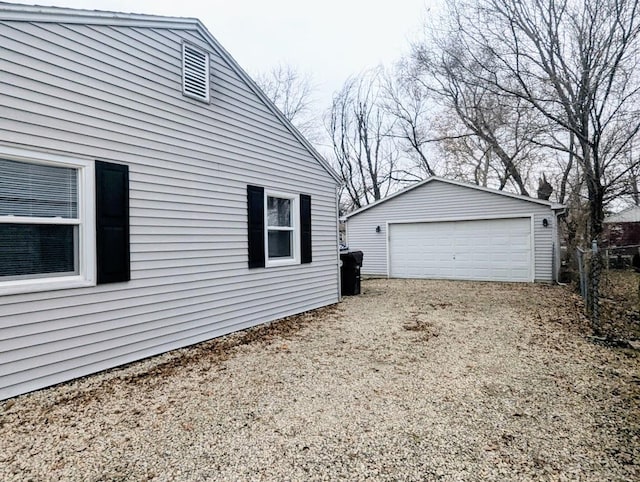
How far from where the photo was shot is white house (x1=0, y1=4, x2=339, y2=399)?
11.2 ft

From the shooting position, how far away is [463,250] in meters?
12.1

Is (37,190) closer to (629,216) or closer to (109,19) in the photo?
(109,19)

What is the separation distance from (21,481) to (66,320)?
1.79m

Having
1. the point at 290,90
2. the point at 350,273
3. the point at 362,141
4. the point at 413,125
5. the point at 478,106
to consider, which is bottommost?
the point at 350,273

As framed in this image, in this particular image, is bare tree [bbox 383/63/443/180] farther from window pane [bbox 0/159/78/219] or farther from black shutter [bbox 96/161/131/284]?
window pane [bbox 0/159/78/219]

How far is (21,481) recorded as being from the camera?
216 centimetres

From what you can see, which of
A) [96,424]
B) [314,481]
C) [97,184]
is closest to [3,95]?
[97,184]

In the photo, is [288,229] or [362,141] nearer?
[288,229]

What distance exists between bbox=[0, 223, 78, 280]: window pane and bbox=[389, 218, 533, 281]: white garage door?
35.9ft

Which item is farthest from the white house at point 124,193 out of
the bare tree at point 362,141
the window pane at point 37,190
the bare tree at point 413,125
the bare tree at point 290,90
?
the bare tree at point 362,141

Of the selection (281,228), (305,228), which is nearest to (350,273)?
(305,228)

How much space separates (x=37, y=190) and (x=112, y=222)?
2.38 feet

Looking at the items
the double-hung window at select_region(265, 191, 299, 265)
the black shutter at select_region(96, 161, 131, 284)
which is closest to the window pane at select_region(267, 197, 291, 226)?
the double-hung window at select_region(265, 191, 299, 265)

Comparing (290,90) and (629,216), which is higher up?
(290,90)
